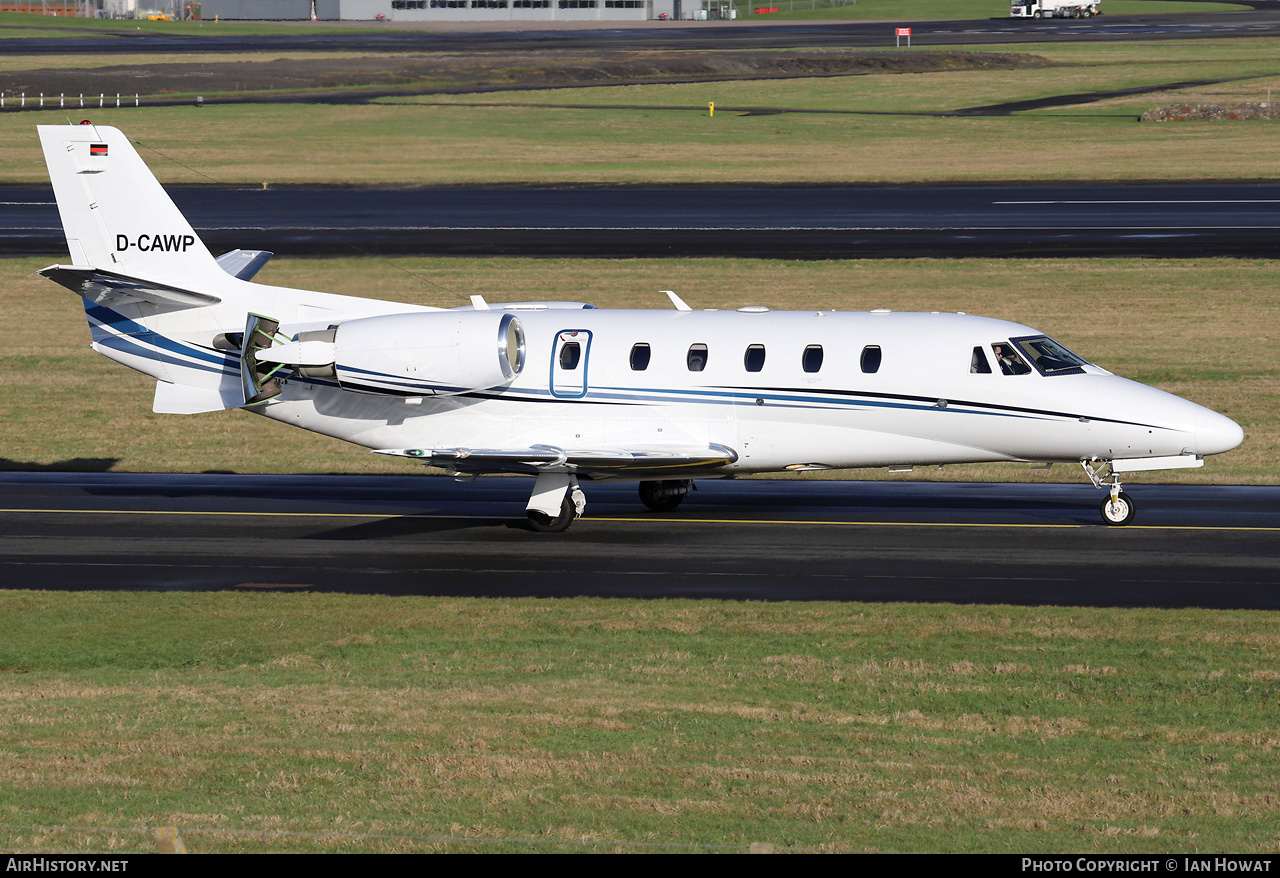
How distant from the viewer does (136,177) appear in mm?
28625

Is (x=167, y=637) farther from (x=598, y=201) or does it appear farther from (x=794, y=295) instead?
(x=598, y=201)

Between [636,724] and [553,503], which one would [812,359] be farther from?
[636,724]

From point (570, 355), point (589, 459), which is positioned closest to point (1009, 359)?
point (589, 459)

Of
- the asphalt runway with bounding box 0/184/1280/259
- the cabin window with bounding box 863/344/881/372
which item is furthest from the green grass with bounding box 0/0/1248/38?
the cabin window with bounding box 863/344/881/372

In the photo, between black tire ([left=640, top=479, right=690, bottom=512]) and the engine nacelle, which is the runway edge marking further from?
the engine nacelle

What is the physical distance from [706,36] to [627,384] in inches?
4976

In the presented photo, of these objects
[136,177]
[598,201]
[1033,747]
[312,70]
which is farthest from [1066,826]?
[312,70]

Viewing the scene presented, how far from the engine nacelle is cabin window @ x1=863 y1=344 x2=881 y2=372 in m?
5.83

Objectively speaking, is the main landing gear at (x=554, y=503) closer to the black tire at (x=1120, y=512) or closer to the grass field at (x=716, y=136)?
the black tire at (x=1120, y=512)

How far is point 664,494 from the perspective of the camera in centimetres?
2838

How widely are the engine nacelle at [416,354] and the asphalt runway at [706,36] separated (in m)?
107

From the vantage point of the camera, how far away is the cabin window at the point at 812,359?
25906 millimetres

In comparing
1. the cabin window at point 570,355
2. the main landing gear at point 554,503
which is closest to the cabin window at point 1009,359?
the cabin window at point 570,355

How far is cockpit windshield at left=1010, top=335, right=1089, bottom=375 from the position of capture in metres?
25.4
